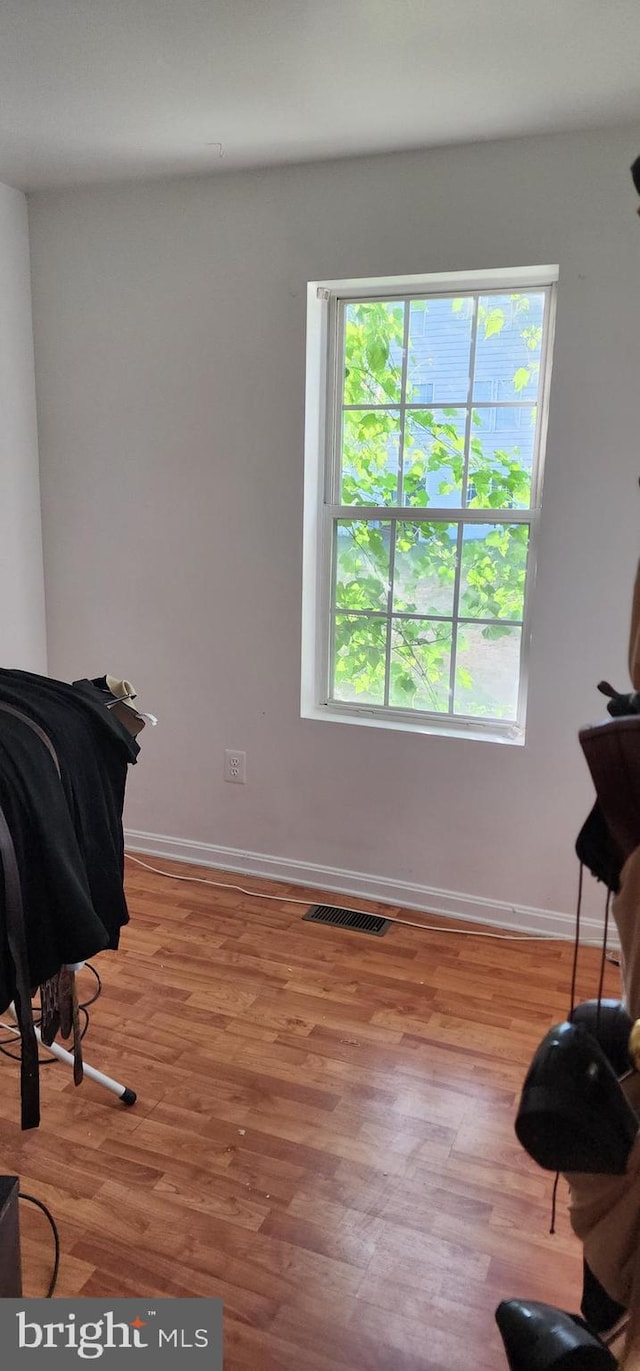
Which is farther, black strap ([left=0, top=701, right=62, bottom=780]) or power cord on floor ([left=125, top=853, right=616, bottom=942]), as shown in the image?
power cord on floor ([left=125, top=853, right=616, bottom=942])

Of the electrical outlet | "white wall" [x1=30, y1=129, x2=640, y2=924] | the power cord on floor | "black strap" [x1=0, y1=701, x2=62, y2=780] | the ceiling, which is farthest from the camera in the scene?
the electrical outlet

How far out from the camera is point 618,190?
233 centimetres

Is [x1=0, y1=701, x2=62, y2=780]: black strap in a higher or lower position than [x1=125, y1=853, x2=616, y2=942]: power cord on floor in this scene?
higher

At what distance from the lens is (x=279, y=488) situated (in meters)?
2.88

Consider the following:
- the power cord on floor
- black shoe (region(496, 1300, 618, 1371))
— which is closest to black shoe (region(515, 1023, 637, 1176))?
black shoe (region(496, 1300, 618, 1371))

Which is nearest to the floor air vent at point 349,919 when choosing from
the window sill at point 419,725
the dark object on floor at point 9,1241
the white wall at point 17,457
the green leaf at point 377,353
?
the window sill at point 419,725

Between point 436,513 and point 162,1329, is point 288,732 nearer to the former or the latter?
point 436,513

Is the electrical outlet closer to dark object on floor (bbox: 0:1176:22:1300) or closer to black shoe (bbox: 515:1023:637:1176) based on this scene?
dark object on floor (bbox: 0:1176:22:1300)

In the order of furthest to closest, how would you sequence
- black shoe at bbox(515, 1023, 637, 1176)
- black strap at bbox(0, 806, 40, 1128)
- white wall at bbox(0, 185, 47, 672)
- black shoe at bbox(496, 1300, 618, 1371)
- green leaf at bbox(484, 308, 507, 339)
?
white wall at bbox(0, 185, 47, 672)
green leaf at bbox(484, 308, 507, 339)
black strap at bbox(0, 806, 40, 1128)
black shoe at bbox(496, 1300, 618, 1371)
black shoe at bbox(515, 1023, 637, 1176)

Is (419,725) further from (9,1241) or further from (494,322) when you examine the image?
(9,1241)

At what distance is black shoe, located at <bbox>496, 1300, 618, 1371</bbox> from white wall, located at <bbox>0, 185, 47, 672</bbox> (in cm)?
268

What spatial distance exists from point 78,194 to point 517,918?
2952 millimetres

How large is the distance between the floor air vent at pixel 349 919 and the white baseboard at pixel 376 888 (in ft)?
0.39

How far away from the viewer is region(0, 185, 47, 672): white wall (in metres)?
2.99
